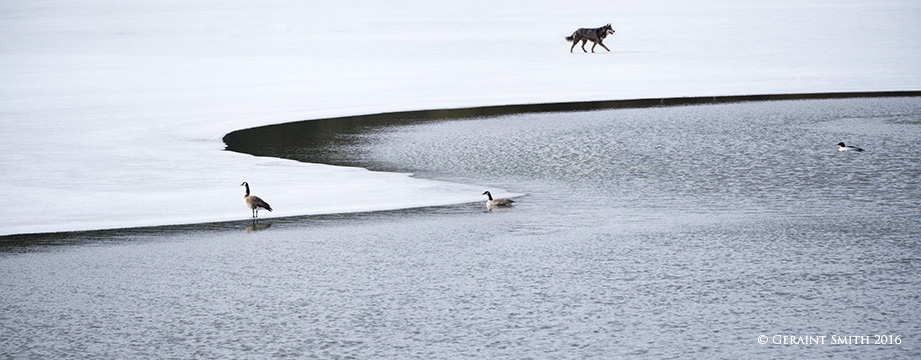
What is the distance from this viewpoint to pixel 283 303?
328 inches

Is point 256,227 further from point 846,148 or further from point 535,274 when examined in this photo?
point 846,148

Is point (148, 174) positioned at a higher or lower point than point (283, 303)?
higher

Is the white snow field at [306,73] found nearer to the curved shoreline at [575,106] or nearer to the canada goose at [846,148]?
the curved shoreline at [575,106]

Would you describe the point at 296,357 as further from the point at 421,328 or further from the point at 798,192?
the point at 798,192

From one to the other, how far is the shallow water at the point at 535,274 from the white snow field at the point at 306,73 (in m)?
1.54

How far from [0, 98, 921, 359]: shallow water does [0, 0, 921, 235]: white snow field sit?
154cm

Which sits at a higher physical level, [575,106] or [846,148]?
[575,106]

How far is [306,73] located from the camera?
29.7 metres

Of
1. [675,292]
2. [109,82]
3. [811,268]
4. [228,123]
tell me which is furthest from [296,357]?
[109,82]

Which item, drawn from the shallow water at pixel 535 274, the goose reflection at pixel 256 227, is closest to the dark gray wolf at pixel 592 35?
the shallow water at pixel 535 274

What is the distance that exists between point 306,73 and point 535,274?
70.3 ft

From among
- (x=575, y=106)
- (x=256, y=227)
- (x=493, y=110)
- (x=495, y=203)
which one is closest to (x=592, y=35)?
(x=575, y=106)

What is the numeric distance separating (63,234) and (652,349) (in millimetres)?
6634

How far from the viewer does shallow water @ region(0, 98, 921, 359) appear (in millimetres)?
7281
